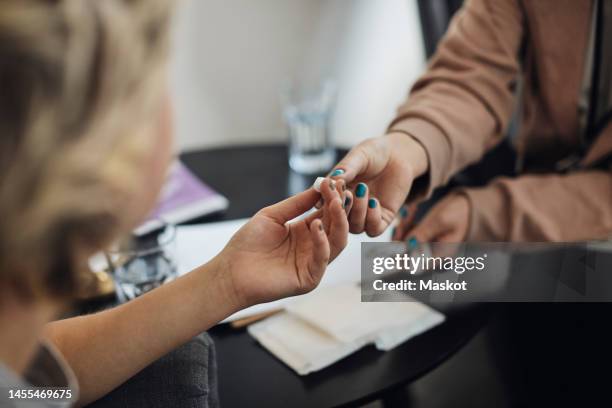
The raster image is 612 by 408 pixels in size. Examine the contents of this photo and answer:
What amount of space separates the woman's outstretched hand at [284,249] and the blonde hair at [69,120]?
0.24 metres

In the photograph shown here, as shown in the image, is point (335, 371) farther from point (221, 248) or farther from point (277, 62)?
point (277, 62)

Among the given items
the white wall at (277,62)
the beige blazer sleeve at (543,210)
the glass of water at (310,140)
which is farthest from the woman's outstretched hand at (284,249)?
the white wall at (277,62)

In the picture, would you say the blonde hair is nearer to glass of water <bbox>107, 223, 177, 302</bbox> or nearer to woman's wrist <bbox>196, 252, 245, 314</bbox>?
woman's wrist <bbox>196, 252, 245, 314</bbox>

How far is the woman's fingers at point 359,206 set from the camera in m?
0.61

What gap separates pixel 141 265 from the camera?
709mm

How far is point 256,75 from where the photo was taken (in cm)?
189

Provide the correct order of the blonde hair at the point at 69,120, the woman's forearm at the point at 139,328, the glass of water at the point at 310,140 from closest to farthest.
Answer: the blonde hair at the point at 69,120, the woman's forearm at the point at 139,328, the glass of water at the point at 310,140

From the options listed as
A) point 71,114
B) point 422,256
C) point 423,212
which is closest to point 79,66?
point 71,114

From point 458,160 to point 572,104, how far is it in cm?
22

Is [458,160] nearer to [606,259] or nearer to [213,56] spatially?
[606,259]

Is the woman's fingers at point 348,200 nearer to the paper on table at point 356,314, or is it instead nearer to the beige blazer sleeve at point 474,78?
the paper on table at point 356,314

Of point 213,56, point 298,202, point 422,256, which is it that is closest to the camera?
point 298,202

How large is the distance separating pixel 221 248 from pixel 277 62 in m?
1.21

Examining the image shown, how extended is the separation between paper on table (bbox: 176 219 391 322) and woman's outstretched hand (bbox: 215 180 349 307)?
14 centimetres
